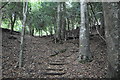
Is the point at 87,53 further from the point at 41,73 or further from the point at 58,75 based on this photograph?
the point at 41,73

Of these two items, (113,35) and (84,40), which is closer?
(113,35)

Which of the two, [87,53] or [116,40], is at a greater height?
[116,40]

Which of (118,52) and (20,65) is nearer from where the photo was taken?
(118,52)

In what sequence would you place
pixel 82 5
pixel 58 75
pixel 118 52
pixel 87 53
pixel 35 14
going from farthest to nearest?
pixel 35 14
pixel 82 5
pixel 87 53
pixel 58 75
pixel 118 52

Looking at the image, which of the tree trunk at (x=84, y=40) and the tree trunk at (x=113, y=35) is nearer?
the tree trunk at (x=113, y=35)

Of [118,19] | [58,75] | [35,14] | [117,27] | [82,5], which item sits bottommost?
[58,75]

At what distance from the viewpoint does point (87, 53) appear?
6.31 meters

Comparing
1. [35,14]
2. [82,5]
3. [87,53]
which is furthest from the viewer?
[35,14]

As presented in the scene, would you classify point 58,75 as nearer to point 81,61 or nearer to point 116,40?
point 81,61

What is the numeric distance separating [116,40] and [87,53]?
4067mm

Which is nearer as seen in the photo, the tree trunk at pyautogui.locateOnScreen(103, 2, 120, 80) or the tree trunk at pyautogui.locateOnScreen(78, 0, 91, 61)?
the tree trunk at pyautogui.locateOnScreen(103, 2, 120, 80)

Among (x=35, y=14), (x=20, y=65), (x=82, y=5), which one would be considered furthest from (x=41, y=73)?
(x=35, y=14)

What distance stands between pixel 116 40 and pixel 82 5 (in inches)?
199

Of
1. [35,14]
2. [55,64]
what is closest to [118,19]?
[55,64]
